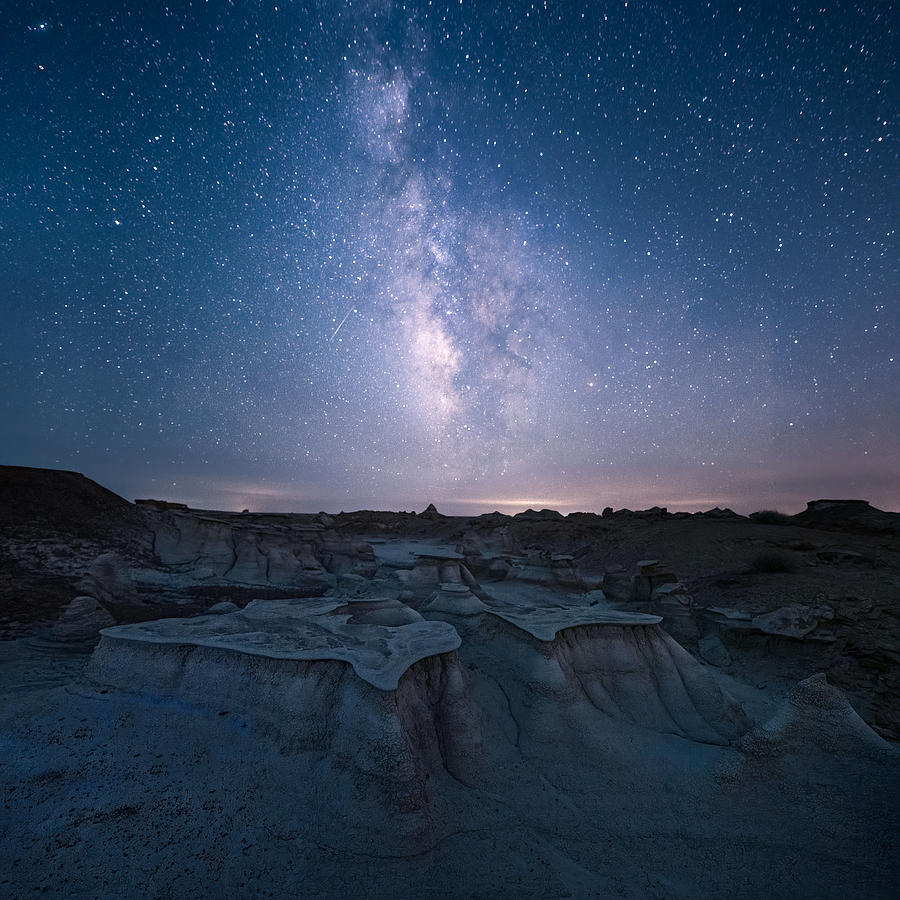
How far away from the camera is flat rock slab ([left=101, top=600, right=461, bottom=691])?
6.67 metres

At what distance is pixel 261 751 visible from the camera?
19.6 ft

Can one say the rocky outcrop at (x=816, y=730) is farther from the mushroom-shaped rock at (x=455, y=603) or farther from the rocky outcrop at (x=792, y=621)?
the rocky outcrop at (x=792, y=621)

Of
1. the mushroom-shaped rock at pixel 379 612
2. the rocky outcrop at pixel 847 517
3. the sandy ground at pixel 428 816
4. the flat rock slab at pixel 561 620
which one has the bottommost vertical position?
the sandy ground at pixel 428 816

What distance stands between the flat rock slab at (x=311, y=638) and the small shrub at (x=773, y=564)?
19308 mm

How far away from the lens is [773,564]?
786 inches

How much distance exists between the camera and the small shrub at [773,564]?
19781 millimetres

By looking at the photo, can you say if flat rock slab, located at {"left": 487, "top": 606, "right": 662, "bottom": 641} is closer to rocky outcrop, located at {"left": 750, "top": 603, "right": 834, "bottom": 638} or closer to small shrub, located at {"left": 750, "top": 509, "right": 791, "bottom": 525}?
rocky outcrop, located at {"left": 750, "top": 603, "right": 834, "bottom": 638}

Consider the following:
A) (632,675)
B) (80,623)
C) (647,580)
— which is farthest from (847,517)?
(80,623)

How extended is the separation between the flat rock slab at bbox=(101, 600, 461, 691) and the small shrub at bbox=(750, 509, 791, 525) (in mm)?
34006

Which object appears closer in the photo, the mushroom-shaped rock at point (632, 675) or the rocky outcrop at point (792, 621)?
the mushroom-shaped rock at point (632, 675)

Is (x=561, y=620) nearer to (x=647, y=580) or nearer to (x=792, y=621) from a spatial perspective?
(x=792, y=621)

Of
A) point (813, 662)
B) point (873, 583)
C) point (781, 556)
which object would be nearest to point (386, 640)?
point (813, 662)

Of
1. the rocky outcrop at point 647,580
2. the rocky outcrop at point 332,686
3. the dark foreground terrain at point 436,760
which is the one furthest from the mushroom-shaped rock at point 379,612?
the rocky outcrop at point 647,580

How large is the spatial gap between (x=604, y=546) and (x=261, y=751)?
32.9 meters
